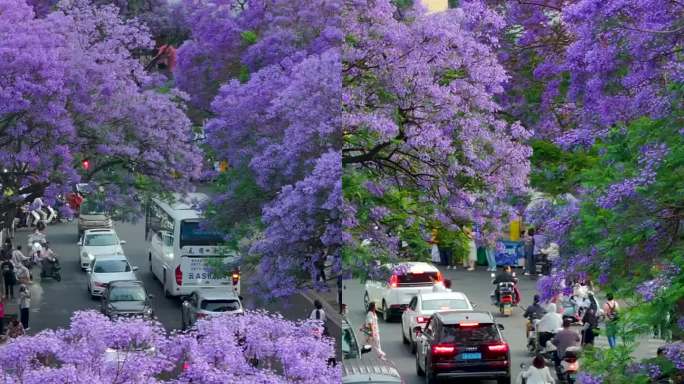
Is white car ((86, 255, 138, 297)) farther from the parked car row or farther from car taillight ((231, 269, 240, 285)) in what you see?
car taillight ((231, 269, 240, 285))

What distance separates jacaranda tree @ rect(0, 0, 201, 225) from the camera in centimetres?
870

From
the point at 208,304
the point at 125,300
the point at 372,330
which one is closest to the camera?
the point at 125,300

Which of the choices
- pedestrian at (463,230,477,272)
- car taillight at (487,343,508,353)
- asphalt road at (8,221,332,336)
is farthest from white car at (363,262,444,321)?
asphalt road at (8,221,332,336)

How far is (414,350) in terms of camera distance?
960 cm

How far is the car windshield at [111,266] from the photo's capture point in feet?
27.8

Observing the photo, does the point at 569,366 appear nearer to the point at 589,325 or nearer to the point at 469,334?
the point at 589,325

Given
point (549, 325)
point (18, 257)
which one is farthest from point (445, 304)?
point (18, 257)

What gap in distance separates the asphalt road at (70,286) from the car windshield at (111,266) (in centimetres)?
6

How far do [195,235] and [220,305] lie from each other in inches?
20.8

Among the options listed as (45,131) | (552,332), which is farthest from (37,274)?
(552,332)

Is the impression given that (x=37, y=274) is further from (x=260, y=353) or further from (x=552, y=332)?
(x=552, y=332)

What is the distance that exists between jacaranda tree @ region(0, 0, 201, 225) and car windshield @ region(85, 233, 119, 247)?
0.75 feet

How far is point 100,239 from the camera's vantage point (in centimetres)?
871

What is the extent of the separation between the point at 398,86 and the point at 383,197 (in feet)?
3.04
